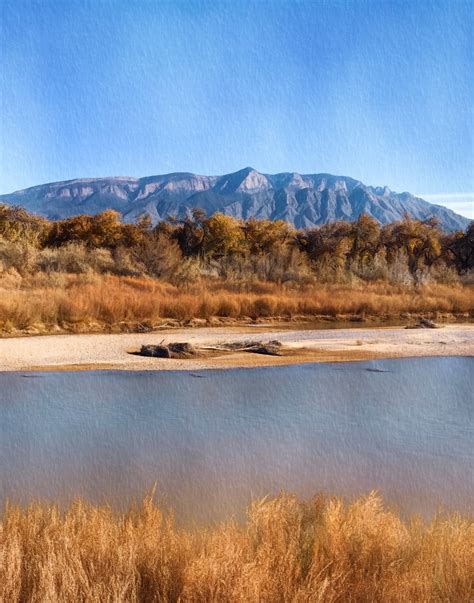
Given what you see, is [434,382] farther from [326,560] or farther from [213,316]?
[213,316]

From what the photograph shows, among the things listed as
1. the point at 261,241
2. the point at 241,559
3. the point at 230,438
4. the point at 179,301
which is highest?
the point at 261,241

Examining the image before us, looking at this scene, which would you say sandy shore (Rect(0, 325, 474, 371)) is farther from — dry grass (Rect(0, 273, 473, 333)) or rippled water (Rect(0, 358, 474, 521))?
dry grass (Rect(0, 273, 473, 333))

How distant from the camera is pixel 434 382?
10344mm

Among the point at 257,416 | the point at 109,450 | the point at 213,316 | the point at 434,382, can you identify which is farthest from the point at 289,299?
the point at 109,450

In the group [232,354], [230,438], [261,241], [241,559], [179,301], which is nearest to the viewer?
[241,559]

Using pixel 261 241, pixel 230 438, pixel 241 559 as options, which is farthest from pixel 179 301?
pixel 261 241

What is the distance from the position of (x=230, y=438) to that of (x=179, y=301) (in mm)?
13883

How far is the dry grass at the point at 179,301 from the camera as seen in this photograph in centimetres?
1730

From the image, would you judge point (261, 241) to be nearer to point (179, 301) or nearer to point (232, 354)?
point (179, 301)

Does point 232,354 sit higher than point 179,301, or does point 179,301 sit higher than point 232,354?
point 179,301

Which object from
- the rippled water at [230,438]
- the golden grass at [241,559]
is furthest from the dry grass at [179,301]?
the golden grass at [241,559]

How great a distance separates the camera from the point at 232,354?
13.2m

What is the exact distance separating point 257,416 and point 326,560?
4143mm

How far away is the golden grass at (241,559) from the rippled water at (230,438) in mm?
820
